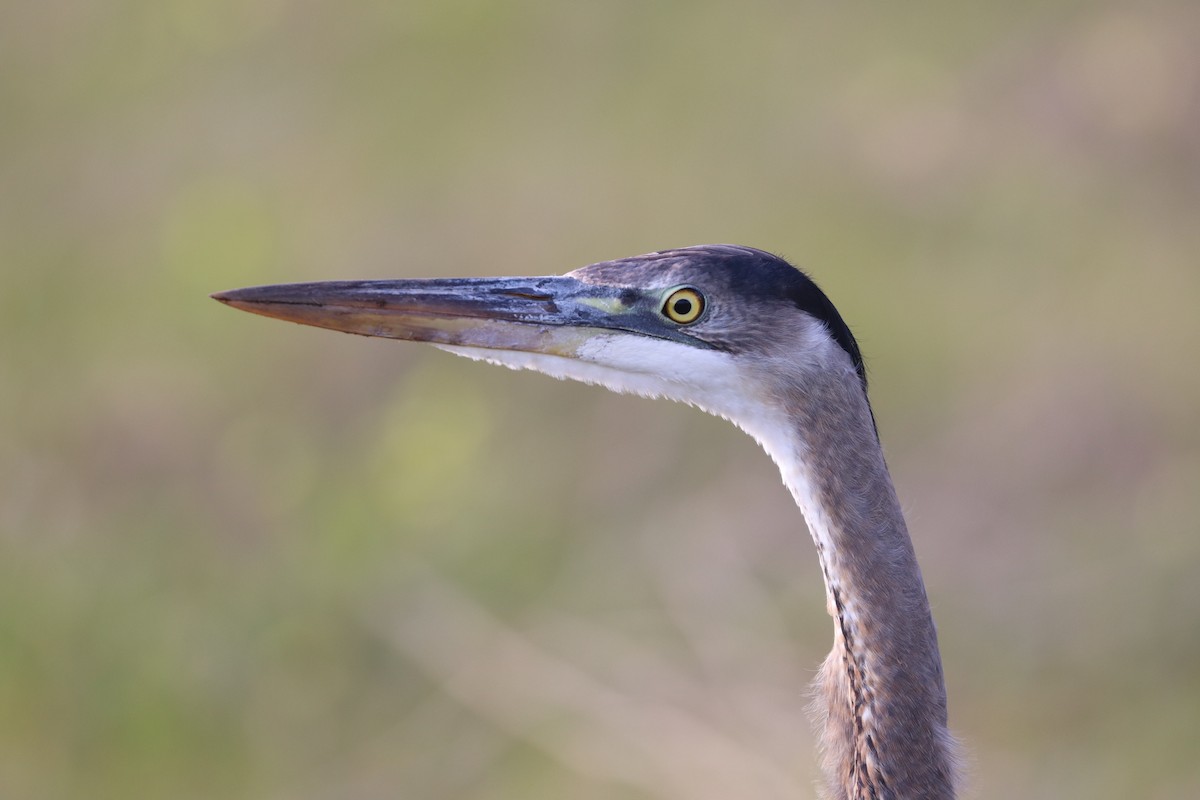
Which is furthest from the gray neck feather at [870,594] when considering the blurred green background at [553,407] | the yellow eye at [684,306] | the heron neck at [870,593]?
the blurred green background at [553,407]

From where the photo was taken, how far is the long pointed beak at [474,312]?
9.18 ft

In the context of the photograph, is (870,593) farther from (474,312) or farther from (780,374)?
(474,312)

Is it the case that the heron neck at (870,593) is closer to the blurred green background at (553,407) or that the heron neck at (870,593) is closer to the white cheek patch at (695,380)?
the white cheek patch at (695,380)

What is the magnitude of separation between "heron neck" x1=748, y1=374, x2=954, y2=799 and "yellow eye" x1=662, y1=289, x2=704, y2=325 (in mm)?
234

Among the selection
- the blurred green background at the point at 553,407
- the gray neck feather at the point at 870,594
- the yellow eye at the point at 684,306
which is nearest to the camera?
the gray neck feather at the point at 870,594

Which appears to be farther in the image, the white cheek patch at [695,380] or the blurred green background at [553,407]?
the blurred green background at [553,407]

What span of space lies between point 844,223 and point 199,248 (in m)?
3.33

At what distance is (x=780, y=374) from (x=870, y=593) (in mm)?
416

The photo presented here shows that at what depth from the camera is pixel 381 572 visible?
5.42 metres

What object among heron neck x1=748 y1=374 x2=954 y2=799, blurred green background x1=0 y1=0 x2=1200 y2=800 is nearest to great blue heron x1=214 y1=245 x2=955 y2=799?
heron neck x1=748 y1=374 x2=954 y2=799

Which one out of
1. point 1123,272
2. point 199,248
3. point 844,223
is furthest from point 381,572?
point 1123,272

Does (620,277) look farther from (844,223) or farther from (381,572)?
(844,223)

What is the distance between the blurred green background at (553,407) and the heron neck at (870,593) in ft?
7.44

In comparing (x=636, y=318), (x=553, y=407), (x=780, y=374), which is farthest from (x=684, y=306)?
(x=553, y=407)
